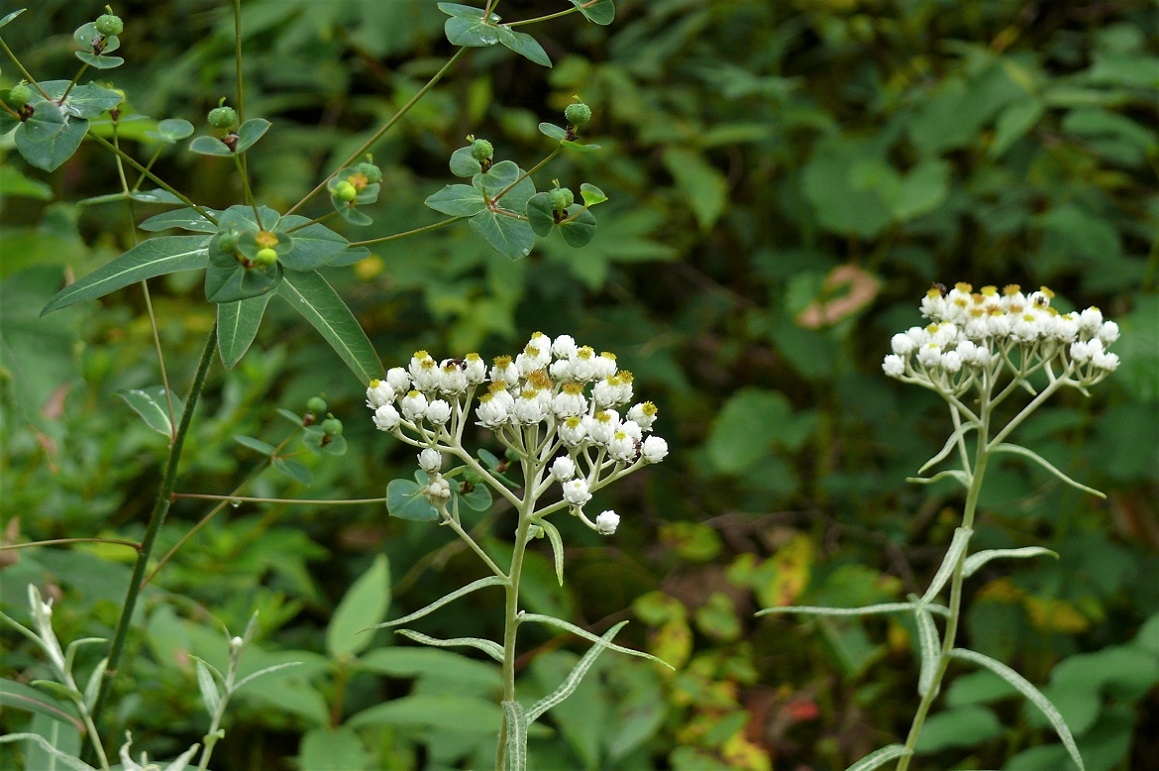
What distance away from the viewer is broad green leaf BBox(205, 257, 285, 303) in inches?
27.2

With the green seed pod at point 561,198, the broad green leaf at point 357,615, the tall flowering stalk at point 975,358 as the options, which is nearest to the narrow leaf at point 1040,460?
the tall flowering stalk at point 975,358

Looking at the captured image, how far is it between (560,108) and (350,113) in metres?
0.68

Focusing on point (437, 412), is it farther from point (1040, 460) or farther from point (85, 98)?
point (1040, 460)

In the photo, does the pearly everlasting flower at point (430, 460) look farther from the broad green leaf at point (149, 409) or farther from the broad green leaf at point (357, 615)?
the broad green leaf at point (357, 615)

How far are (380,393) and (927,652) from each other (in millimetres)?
495

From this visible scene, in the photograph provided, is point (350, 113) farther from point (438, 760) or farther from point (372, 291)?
point (438, 760)

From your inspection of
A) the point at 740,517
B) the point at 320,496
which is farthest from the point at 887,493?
the point at 320,496

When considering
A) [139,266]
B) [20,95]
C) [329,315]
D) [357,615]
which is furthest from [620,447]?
[357,615]

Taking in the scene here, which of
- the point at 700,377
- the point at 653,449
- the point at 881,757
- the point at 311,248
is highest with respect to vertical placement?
the point at 311,248

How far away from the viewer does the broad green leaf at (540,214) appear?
2.50 ft

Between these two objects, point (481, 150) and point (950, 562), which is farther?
point (950, 562)

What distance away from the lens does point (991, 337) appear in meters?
0.98

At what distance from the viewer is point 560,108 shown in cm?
265

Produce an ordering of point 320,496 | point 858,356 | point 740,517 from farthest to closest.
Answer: point 858,356 → point 740,517 → point 320,496
